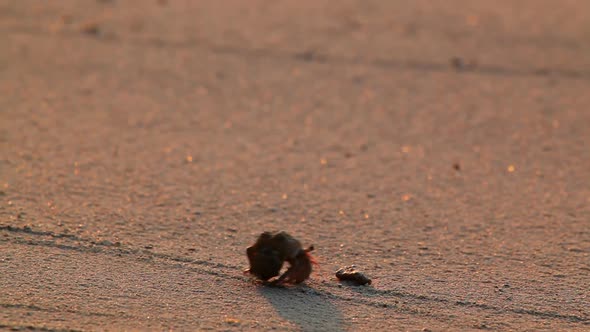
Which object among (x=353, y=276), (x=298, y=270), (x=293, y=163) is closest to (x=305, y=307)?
(x=298, y=270)

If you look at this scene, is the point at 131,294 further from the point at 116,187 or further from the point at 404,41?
the point at 404,41

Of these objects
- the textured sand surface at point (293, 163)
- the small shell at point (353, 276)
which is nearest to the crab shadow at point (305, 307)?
the textured sand surface at point (293, 163)

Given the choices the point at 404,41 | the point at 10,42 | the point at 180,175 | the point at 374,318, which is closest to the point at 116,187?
the point at 180,175

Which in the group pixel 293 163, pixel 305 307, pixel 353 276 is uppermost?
pixel 293 163

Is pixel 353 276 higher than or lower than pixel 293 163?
lower

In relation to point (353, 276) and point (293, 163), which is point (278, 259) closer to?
point (353, 276)

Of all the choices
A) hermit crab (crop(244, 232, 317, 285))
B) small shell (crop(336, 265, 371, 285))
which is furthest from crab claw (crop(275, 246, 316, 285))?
small shell (crop(336, 265, 371, 285))

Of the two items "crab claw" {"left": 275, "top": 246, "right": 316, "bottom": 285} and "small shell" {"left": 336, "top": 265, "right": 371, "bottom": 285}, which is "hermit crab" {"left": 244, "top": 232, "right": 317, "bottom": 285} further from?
"small shell" {"left": 336, "top": 265, "right": 371, "bottom": 285}
